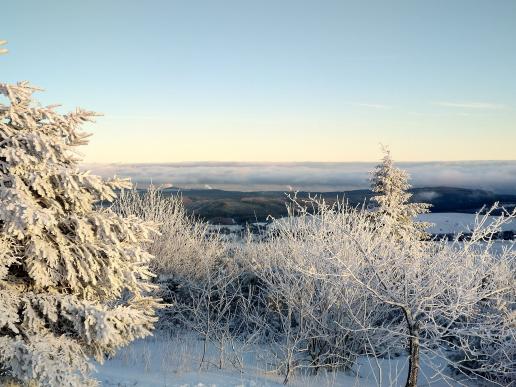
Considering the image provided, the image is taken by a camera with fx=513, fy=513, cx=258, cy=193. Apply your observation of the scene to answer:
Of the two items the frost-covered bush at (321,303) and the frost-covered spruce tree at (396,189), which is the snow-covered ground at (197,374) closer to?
the frost-covered bush at (321,303)

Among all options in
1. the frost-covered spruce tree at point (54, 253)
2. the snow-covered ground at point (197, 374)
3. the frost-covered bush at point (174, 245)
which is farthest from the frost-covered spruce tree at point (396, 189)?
the frost-covered spruce tree at point (54, 253)

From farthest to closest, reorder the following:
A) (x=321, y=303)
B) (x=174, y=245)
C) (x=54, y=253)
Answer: (x=174, y=245)
(x=321, y=303)
(x=54, y=253)

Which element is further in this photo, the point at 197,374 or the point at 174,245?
the point at 174,245

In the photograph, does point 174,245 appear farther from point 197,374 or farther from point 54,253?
point 54,253

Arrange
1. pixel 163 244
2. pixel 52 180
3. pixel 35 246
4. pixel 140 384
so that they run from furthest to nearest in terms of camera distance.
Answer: pixel 163 244 → pixel 140 384 → pixel 52 180 → pixel 35 246

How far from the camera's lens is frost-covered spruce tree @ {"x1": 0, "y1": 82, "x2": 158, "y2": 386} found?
575cm

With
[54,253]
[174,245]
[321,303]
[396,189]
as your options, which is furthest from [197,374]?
[396,189]

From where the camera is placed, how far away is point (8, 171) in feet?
20.3

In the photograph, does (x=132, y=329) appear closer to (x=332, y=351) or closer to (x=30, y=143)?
(x=30, y=143)

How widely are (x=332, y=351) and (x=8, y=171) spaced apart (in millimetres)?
7184

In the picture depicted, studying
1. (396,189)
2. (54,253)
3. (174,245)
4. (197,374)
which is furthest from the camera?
(396,189)

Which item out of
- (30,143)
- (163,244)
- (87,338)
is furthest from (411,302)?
(163,244)

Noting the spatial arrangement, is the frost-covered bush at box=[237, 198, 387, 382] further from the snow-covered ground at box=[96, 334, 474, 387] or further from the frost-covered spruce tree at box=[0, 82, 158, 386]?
the frost-covered spruce tree at box=[0, 82, 158, 386]

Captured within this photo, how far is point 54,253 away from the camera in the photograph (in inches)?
240
